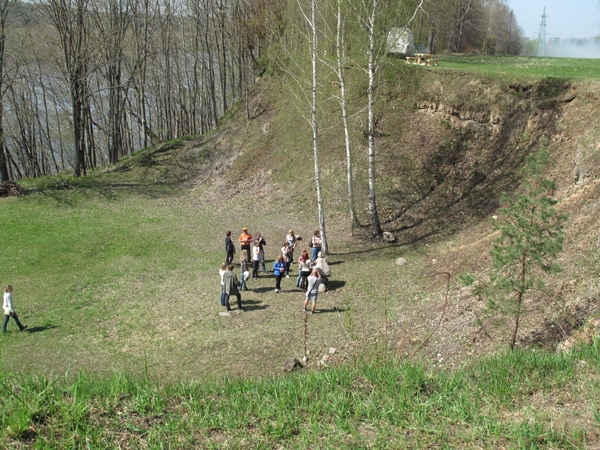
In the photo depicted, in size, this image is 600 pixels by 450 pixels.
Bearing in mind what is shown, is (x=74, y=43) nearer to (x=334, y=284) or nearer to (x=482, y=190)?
(x=334, y=284)

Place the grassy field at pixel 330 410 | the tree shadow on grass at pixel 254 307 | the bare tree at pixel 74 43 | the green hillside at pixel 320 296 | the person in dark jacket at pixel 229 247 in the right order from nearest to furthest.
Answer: the grassy field at pixel 330 410 < the green hillside at pixel 320 296 < the tree shadow on grass at pixel 254 307 < the person in dark jacket at pixel 229 247 < the bare tree at pixel 74 43

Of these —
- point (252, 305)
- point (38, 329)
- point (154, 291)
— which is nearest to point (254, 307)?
point (252, 305)

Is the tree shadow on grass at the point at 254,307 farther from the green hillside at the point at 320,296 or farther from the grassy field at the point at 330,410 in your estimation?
the grassy field at the point at 330,410

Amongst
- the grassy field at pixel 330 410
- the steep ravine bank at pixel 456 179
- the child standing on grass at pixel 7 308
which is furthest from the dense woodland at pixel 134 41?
the grassy field at pixel 330 410

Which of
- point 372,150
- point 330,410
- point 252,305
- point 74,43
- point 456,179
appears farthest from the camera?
point 74,43

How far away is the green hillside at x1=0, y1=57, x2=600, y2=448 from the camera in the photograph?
4641mm

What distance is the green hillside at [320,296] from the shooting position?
15.2 feet

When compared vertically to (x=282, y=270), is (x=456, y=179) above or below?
above

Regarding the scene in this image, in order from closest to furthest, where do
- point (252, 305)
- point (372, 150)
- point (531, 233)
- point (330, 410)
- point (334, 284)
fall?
point (330, 410)
point (531, 233)
point (252, 305)
point (334, 284)
point (372, 150)

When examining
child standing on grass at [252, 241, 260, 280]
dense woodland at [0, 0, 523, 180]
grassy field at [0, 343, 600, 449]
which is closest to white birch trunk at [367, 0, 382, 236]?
dense woodland at [0, 0, 523, 180]

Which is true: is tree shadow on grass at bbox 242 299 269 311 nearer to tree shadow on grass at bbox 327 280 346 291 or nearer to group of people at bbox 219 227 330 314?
group of people at bbox 219 227 330 314

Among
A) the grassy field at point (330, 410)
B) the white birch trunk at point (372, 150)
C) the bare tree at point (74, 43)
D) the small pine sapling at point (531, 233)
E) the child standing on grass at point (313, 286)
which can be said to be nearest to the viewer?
the grassy field at point (330, 410)

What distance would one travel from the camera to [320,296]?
14.3m

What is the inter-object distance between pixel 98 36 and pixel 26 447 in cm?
2985
